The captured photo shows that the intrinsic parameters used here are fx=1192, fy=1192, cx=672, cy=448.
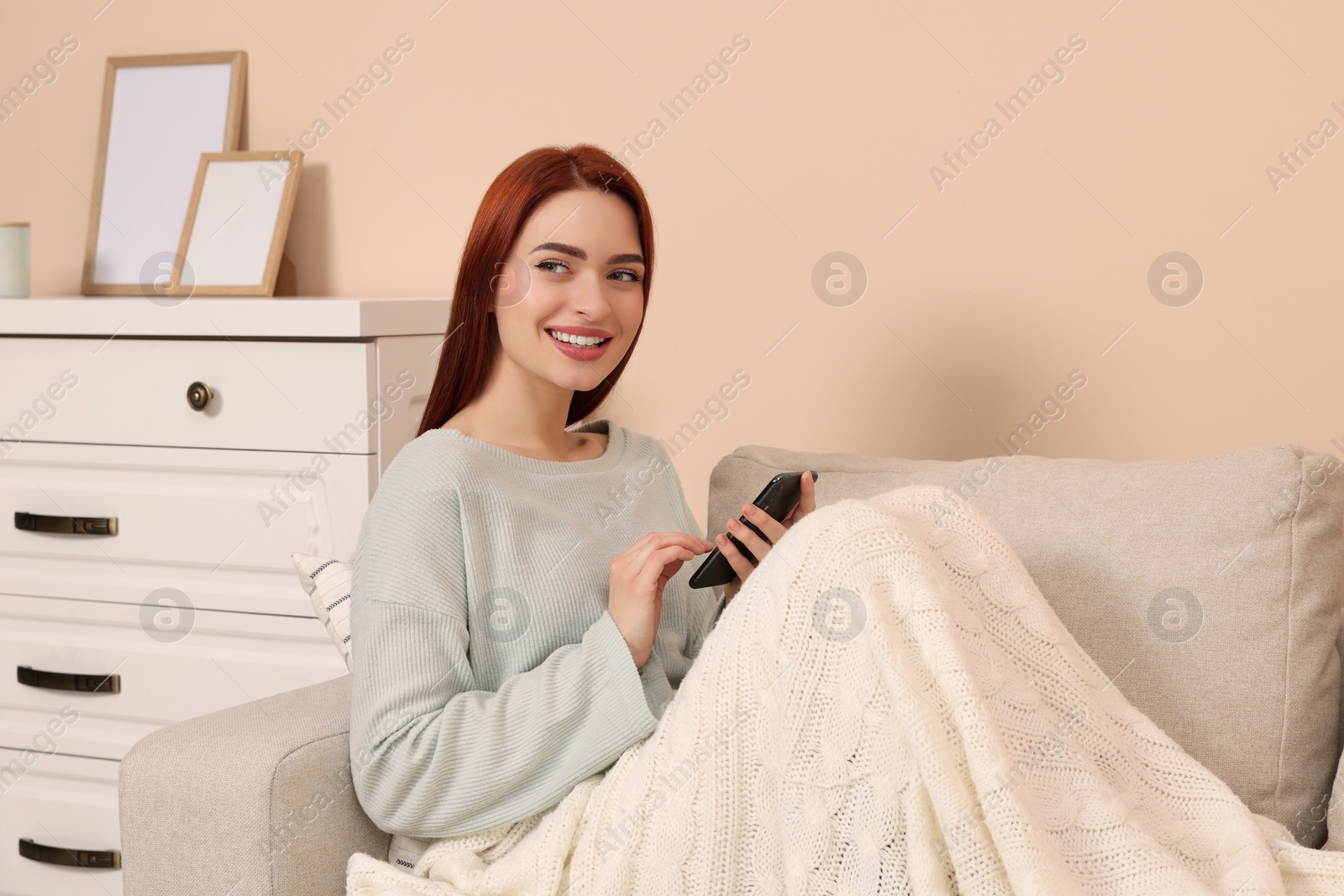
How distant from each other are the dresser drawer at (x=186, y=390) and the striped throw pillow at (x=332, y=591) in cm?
38

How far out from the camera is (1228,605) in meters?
1.28

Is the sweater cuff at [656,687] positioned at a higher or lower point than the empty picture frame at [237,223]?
lower

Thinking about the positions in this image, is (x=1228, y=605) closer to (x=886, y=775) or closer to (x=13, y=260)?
(x=886, y=775)

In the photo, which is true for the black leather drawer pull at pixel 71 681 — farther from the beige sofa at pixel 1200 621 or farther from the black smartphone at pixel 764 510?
the black smartphone at pixel 764 510

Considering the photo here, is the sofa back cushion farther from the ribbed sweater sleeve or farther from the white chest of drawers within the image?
the white chest of drawers

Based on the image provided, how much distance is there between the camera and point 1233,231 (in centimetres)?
175

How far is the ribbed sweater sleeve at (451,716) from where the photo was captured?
1.13 meters

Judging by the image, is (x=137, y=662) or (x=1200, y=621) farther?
(x=137, y=662)

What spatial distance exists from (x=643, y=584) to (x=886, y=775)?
332 mm

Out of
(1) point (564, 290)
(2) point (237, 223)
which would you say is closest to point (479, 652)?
(1) point (564, 290)

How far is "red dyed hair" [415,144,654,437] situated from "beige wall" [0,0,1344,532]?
1.89ft

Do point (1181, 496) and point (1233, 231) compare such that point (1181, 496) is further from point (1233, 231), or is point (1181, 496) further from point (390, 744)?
point (390, 744)

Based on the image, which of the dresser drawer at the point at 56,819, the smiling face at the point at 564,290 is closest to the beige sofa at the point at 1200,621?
the smiling face at the point at 564,290

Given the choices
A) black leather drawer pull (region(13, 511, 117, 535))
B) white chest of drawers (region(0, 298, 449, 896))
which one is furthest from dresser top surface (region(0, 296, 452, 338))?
black leather drawer pull (region(13, 511, 117, 535))
